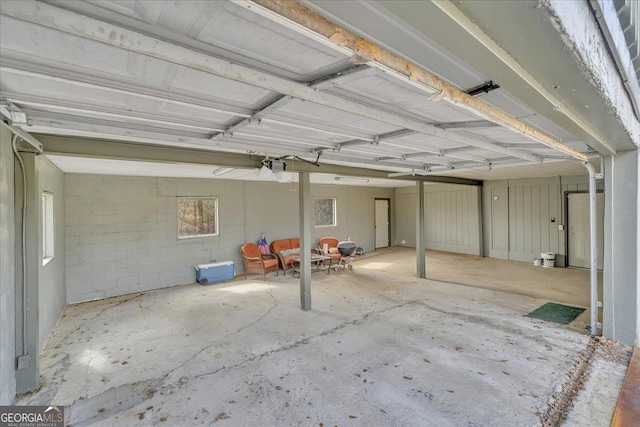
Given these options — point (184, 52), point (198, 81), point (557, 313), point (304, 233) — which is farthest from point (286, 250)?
point (184, 52)

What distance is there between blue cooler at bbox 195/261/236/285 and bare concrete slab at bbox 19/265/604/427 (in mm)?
1235

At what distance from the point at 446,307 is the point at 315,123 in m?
3.78

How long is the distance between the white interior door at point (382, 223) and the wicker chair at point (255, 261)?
4.88 metres

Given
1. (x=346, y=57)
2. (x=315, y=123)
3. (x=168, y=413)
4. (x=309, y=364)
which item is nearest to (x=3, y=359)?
(x=168, y=413)

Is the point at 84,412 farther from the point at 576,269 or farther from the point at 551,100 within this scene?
the point at 576,269

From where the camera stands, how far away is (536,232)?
806 centimetres

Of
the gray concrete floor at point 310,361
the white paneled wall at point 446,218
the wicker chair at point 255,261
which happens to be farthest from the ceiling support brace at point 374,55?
the white paneled wall at point 446,218

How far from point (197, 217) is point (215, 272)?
1357mm

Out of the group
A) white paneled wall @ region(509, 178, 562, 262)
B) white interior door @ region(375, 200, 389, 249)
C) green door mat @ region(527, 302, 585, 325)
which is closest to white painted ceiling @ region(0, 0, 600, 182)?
green door mat @ region(527, 302, 585, 325)

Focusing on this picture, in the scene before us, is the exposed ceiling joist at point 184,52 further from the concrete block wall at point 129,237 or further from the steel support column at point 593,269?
the concrete block wall at point 129,237

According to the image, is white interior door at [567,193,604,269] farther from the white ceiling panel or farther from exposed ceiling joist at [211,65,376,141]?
the white ceiling panel

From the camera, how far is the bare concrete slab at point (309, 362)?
2.33 meters

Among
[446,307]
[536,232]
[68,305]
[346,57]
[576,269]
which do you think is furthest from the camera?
[536,232]

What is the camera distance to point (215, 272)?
6438mm
